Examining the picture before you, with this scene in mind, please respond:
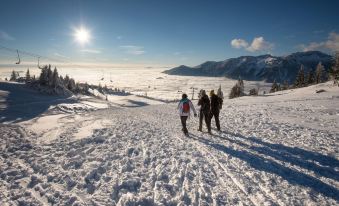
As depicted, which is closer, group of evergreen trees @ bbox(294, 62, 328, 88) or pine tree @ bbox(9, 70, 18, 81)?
group of evergreen trees @ bbox(294, 62, 328, 88)

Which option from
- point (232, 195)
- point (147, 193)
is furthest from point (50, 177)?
point (232, 195)

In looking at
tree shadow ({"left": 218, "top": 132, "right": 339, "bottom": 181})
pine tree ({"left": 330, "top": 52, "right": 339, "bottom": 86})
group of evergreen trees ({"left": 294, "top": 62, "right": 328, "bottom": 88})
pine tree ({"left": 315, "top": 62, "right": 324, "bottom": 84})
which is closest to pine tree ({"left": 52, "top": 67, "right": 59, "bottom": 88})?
tree shadow ({"left": 218, "top": 132, "right": 339, "bottom": 181})

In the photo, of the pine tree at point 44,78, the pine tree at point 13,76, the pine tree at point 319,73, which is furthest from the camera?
the pine tree at point 13,76

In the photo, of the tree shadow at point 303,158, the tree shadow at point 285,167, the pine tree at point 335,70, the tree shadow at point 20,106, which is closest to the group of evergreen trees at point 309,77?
the pine tree at point 335,70

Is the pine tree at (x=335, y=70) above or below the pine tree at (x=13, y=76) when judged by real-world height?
above

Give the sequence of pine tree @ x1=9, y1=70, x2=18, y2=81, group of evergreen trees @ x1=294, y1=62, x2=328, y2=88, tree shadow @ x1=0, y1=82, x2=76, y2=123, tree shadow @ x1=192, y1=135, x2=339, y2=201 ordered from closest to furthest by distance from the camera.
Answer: tree shadow @ x1=192, y1=135, x2=339, y2=201, tree shadow @ x1=0, y1=82, x2=76, y2=123, group of evergreen trees @ x1=294, y1=62, x2=328, y2=88, pine tree @ x1=9, y1=70, x2=18, y2=81

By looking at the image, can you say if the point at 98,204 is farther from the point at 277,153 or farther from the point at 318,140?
the point at 318,140

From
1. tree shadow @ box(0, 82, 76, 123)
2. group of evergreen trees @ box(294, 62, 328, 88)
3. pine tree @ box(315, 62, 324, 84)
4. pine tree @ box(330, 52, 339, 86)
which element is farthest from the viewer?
group of evergreen trees @ box(294, 62, 328, 88)

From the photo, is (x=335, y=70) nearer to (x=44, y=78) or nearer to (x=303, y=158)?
(x=303, y=158)

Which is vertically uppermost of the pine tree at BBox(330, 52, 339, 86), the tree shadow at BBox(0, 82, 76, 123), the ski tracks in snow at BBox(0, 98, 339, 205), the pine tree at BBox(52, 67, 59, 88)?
the pine tree at BBox(330, 52, 339, 86)

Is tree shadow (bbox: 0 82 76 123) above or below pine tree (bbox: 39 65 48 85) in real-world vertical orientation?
below

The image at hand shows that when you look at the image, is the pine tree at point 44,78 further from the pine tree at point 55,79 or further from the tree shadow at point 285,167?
the tree shadow at point 285,167

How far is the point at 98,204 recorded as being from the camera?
6395 mm

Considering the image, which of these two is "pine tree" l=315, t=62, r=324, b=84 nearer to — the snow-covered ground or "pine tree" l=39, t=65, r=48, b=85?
the snow-covered ground
